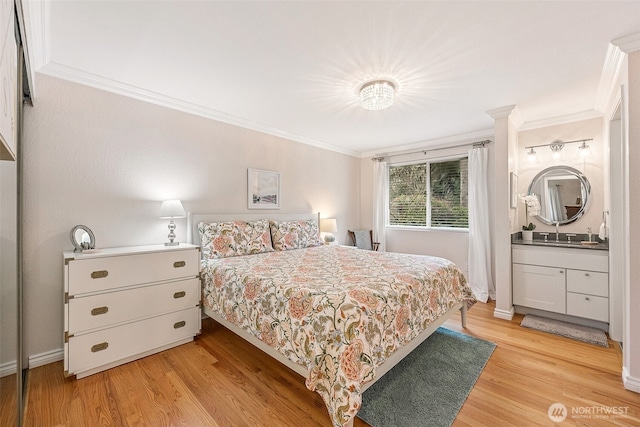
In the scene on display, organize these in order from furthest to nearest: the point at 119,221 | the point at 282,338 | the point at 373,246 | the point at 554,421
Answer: the point at 373,246, the point at 119,221, the point at 282,338, the point at 554,421

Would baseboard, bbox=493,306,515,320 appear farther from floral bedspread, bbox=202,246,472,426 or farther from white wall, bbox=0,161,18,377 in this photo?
white wall, bbox=0,161,18,377

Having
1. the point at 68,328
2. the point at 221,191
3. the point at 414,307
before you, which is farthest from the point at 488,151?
the point at 68,328

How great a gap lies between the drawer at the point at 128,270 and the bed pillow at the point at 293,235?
1.12 meters

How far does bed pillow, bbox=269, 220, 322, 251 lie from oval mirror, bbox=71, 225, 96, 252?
1.82 metres

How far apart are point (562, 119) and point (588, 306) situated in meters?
2.22

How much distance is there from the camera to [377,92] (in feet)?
8.07

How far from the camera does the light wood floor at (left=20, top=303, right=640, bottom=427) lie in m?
1.64

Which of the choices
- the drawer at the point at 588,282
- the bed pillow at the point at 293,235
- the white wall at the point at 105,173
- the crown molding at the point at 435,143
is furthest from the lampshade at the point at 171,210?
the drawer at the point at 588,282

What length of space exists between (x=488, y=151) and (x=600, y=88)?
1.38m

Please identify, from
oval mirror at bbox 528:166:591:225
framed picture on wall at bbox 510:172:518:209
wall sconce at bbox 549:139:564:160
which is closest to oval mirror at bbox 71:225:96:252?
framed picture on wall at bbox 510:172:518:209

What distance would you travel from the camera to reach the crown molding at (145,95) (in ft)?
7.49

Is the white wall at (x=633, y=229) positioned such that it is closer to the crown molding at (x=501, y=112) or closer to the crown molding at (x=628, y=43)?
the crown molding at (x=628, y=43)

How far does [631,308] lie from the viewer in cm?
191

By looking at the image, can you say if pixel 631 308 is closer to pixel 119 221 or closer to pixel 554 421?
pixel 554 421
